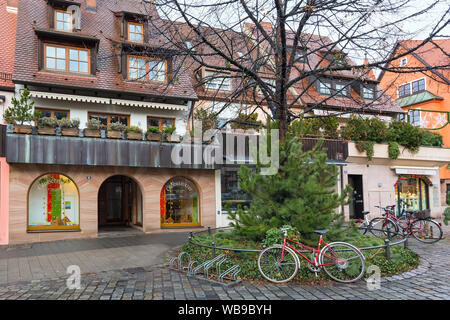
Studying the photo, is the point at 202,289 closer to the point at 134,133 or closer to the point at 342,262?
the point at 342,262

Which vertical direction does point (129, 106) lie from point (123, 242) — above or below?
above

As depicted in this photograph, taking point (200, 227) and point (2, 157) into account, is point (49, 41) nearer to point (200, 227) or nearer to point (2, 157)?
point (2, 157)

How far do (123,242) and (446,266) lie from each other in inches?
399

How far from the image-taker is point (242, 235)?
893 cm

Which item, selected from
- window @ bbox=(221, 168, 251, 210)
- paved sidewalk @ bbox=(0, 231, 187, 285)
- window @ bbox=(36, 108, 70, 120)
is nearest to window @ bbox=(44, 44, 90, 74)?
window @ bbox=(36, 108, 70, 120)

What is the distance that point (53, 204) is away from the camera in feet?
48.3

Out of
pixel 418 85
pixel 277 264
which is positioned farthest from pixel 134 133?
pixel 418 85

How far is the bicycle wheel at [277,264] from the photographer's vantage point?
693cm

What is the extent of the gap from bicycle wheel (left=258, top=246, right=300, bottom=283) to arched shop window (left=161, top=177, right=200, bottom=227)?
10.2 metres

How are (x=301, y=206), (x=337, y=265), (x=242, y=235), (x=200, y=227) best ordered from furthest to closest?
(x=200, y=227), (x=242, y=235), (x=301, y=206), (x=337, y=265)

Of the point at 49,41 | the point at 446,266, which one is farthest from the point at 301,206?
the point at 49,41

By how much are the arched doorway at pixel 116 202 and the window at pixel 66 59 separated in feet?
20.0

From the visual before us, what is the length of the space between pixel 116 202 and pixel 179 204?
181 inches

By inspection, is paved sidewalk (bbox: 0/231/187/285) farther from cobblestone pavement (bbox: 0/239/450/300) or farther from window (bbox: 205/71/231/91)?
window (bbox: 205/71/231/91)
